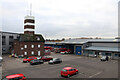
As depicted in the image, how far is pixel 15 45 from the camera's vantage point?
148 feet

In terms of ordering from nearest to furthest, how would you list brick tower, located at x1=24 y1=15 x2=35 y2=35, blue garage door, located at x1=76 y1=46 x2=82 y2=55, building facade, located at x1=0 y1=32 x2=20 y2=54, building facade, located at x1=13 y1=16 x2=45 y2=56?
1. building facade, located at x1=13 y1=16 x2=45 y2=56
2. brick tower, located at x1=24 y1=15 x2=35 y2=35
3. blue garage door, located at x1=76 y1=46 x2=82 y2=55
4. building facade, located at x1=0 y1=32 x2=20 y2=54

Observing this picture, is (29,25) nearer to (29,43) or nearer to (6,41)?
(29,43)

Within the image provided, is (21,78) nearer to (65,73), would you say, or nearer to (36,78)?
(36,78)

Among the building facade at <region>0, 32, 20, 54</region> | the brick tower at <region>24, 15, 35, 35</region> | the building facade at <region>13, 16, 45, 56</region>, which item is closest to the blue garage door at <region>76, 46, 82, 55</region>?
the building facade at <region>13, 16, 45, 56</region>

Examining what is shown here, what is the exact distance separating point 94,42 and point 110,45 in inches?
306

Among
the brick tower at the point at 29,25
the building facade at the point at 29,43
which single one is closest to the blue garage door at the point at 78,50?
the building facade at the point at 29,43

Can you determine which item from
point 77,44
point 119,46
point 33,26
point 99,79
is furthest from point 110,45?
point 33,26

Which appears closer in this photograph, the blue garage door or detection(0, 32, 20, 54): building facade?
the blue garage door

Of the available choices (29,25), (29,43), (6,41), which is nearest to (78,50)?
(29,43)

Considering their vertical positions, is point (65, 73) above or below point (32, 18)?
below

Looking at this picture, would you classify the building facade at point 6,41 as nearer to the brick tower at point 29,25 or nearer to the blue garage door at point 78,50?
the brick tower at point 29,25

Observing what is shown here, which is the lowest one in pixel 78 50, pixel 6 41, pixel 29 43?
pixel 78 50

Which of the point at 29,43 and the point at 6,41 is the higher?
the point at 6,41

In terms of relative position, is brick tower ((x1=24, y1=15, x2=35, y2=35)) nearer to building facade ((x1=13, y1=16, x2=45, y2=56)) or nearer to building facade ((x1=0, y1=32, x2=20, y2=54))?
building facade ((x1=13, y1=16, x2=45, y2=56))
